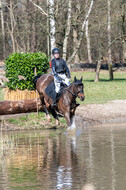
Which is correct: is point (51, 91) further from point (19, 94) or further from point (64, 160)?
point (64, 160)

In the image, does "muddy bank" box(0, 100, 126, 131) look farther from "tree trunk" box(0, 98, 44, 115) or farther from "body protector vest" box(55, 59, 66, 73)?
"body protector vest" box(55, 59, 66, 73)

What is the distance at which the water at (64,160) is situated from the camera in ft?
25.8

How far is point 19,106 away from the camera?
18.0 m

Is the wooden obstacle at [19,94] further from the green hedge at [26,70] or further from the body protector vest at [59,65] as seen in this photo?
the body protector vest at [59,65]

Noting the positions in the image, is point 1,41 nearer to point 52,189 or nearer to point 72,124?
point 72,124

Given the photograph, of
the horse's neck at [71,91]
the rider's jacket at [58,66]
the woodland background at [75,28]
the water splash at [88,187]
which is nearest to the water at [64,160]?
the water splash at [88,187]

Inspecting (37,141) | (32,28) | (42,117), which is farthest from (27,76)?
(32,28)

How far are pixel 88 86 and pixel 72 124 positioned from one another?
16.2 metres

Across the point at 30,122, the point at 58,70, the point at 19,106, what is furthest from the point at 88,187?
the point at 19,106

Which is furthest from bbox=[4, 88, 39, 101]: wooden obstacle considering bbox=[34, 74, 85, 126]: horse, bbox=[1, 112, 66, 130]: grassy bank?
bbox=[1, 112, 66, 130]: grassy bank

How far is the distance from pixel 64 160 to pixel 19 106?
8089mm

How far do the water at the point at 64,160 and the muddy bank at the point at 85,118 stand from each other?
7.09ft

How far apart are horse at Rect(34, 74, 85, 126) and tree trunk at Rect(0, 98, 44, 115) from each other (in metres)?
0.37

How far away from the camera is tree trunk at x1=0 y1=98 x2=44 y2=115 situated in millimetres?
17828
